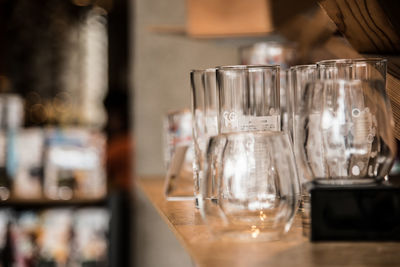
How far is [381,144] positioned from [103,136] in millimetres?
3066

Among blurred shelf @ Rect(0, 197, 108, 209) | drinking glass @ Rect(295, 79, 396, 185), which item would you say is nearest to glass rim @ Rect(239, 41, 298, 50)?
drinking glass @ Rect(295, 79, 396, 185)

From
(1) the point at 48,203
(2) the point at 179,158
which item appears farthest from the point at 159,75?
(2) the point at 179,158

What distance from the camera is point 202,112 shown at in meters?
1.12

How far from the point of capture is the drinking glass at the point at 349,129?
0.77 metres

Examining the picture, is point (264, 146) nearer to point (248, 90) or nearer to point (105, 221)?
point (248, 90)

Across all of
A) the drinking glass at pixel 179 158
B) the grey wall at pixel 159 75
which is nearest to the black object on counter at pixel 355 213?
the drinking glass at pixel 179 158

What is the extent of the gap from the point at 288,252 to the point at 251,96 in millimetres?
346

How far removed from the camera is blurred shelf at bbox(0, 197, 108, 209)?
3.57 meters

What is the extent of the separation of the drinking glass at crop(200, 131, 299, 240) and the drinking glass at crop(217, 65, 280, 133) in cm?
18

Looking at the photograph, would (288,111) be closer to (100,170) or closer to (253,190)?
(253,190)

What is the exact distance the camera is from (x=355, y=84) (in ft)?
2.56

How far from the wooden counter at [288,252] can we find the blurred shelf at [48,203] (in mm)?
2841

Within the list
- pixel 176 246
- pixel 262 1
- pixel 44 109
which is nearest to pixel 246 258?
pixel 262 1

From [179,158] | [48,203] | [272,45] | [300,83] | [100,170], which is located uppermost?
[272,45]
